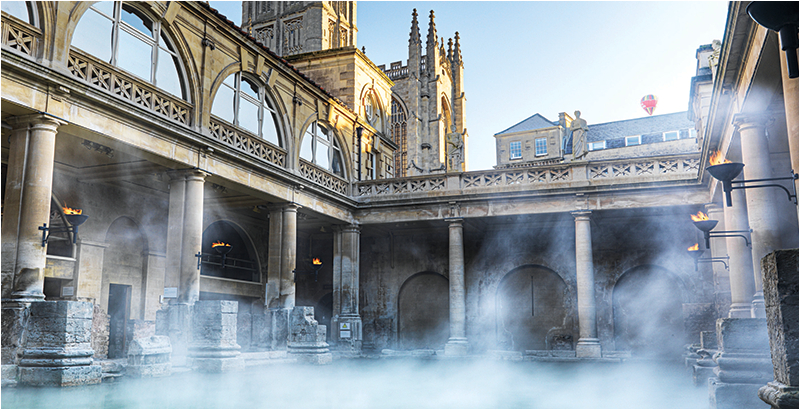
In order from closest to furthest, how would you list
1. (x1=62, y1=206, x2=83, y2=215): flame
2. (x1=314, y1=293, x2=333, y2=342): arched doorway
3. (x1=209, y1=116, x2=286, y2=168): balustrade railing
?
(x1=62, y1=206, x2=83, y2=215): flame
(x1=209, y1=116, x2=286, y2=168): balustrade railing
(x1=314, y1=293, x2=333, y2=342): arched doorway

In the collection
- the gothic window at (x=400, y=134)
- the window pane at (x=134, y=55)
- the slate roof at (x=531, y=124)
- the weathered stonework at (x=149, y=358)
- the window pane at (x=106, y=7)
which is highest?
the slate roof at (x=531, y=124)

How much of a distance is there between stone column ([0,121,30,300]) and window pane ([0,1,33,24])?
2.07 m

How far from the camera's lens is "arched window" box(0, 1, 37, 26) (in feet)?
38.1

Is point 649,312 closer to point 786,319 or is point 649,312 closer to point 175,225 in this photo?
point 175,225

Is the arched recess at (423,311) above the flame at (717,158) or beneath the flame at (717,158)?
beneath

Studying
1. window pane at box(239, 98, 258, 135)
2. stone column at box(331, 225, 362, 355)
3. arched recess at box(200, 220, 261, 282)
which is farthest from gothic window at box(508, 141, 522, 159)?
window pane at box(239, 98, 258, 135)

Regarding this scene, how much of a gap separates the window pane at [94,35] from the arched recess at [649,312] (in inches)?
809

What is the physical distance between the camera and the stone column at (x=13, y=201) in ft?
36.9

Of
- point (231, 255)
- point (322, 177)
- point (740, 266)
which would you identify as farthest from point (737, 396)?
point (231, 255)

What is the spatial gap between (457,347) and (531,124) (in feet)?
125

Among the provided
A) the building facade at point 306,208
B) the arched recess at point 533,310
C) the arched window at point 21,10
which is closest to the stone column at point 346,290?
the building facade at point 306,208

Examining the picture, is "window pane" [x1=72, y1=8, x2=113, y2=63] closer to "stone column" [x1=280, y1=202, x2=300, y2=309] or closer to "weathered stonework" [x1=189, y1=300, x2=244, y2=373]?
"weathered stonework" [x1=189, y1=300, x2=244, y2=373]

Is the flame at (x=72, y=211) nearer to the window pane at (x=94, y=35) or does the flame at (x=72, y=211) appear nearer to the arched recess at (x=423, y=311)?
the window pane at (x=94, y=35)

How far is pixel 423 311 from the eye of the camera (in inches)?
1098
